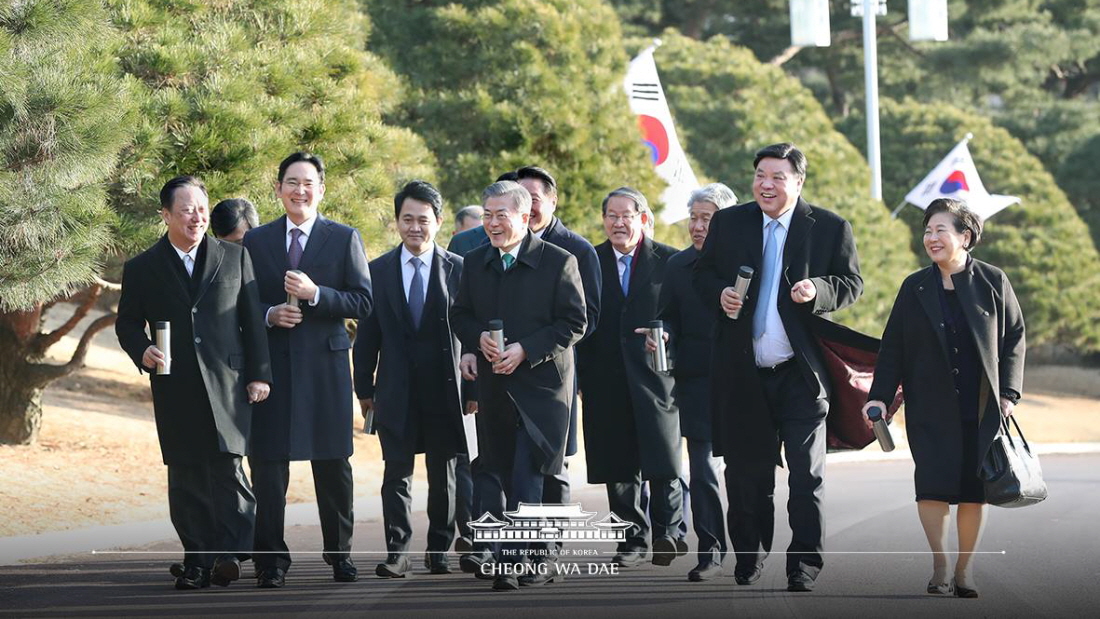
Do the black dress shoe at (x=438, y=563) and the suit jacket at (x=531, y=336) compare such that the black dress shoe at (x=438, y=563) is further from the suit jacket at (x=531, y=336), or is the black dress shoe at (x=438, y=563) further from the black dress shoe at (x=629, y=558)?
the black dress shoe at (x=629, y=558)

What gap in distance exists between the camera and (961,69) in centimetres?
3953

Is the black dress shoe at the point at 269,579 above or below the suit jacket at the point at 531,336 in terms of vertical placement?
below

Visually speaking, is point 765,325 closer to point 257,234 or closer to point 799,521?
point 799,521

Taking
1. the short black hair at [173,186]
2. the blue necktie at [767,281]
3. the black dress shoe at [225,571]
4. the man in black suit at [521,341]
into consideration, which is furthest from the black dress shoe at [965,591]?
the short black hair at [173,186]

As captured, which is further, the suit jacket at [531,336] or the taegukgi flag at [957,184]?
the taegukgi flag at [957,184]

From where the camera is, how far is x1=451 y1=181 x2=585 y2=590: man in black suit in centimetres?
811

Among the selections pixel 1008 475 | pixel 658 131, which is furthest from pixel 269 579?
pixel 658 131

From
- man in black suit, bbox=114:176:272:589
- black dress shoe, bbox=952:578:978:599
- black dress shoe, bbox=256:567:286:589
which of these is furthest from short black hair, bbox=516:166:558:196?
black dress shoe, bbox=952:578:978:599

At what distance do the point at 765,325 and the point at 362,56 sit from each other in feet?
25.9

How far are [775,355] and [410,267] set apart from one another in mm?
2031

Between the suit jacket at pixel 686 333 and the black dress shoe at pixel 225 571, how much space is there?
2.49m

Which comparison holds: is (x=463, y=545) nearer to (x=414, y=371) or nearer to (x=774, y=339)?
(x=414, y=371)

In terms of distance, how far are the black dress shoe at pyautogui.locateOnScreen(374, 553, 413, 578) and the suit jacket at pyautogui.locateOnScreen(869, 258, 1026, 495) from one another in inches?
96.5

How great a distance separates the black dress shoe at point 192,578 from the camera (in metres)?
8.09
